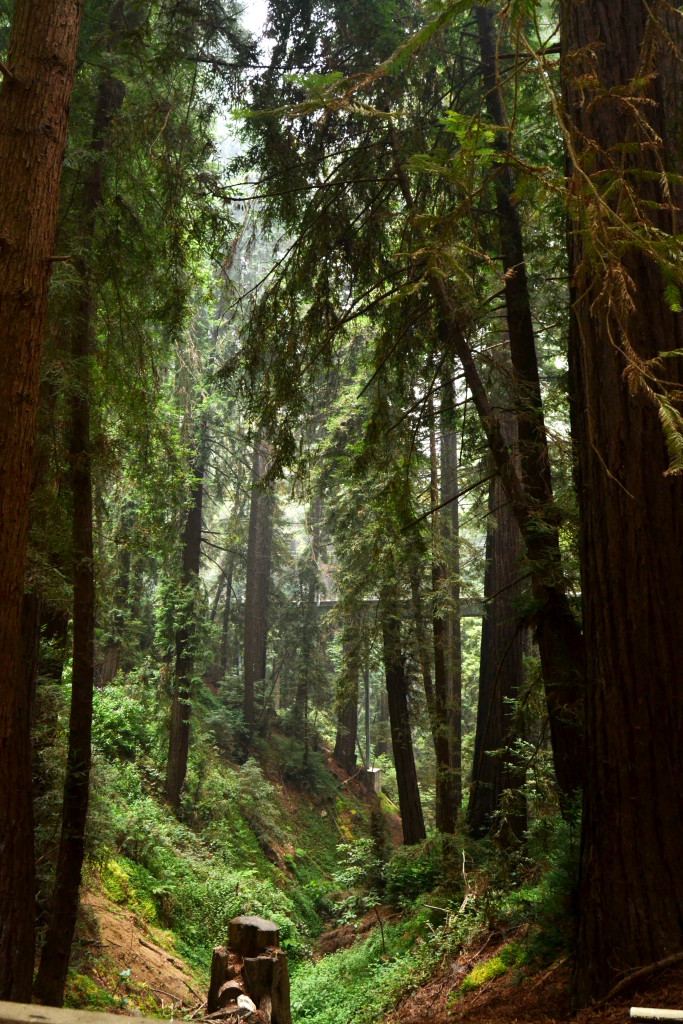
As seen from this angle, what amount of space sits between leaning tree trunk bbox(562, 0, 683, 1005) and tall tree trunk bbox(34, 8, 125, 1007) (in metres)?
4.34

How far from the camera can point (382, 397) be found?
6.91 m

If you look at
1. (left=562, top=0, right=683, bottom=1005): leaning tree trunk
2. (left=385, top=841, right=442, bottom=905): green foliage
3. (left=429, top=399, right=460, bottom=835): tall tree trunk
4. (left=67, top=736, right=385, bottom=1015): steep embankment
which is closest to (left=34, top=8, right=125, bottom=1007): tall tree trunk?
(left=67, top=736, right=385, bottom=1015): steep embankment

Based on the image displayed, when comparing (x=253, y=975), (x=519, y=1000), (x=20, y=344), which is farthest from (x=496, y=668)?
(x=20, y=344)

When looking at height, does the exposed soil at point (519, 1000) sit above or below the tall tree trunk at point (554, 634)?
below

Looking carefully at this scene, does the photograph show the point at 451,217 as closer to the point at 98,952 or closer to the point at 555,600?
the point at 555,600

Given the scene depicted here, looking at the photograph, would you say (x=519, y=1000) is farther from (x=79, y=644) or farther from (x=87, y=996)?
(x=87, y=996)

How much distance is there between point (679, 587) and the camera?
3977 mm

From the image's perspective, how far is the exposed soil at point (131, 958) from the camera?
26.6 ft

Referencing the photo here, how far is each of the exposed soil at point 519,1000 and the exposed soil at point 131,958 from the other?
111 inches

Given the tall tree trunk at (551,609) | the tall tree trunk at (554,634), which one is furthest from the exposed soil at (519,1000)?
the tall tree trunk at (551,609)

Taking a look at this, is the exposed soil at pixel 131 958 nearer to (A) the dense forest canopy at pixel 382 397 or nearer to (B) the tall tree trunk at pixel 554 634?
(A) the dense forest canopy at pixel 382 397

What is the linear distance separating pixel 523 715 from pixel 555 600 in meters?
1.02

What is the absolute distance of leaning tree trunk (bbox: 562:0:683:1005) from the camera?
3.71 metres

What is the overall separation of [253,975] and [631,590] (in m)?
3.08
